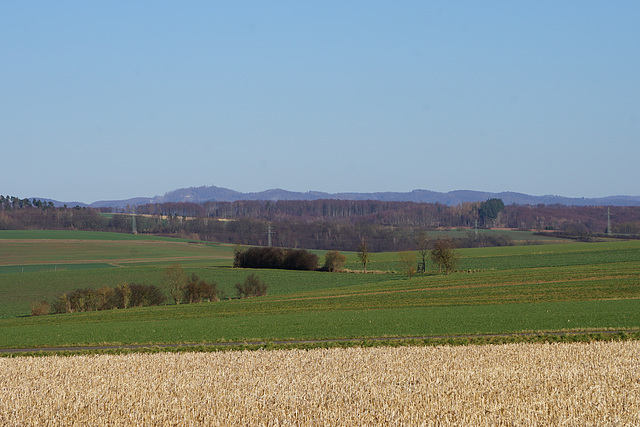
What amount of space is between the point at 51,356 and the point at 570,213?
19437cm

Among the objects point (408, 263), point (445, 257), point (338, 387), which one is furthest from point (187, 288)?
point (338, 387)

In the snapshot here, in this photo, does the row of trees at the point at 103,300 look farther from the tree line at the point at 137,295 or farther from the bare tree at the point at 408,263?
the bare tree at the point at 408,263

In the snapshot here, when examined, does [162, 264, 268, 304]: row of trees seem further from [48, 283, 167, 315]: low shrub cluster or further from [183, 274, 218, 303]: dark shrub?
[48, 283, 167, 315]: low shrub cluster

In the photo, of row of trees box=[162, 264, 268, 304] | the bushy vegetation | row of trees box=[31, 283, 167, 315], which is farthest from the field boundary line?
the bushy vegetation

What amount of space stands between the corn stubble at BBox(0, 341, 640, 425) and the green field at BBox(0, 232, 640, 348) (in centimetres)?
666

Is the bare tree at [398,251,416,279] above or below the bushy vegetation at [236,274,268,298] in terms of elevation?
above

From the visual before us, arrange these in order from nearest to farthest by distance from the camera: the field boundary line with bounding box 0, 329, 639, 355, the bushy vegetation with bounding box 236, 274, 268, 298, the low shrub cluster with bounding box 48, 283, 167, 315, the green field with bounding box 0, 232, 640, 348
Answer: the field boundary line with bounding box 0, 329, 639, 355 → the green field with bounding box 0, 232, 640, 348 → the low shrub cluster with bounding box 48, 283, 167, 315 → the bushy vegetation with bounding box 236, 274, 268, 298

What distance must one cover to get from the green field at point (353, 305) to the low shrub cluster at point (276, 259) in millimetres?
5361

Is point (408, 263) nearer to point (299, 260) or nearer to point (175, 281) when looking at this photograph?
point (299, 260)

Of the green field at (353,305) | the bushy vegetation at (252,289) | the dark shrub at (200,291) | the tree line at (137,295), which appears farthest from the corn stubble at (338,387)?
the bushy vegetation at (252,289)

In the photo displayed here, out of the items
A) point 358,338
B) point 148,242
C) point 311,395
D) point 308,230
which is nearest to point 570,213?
point 308,230

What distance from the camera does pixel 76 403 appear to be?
15484 mm

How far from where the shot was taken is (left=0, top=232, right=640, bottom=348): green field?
30.5m

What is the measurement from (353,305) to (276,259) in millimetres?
49484
